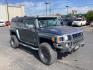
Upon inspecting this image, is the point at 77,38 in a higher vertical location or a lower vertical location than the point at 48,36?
lower

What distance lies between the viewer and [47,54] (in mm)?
7184

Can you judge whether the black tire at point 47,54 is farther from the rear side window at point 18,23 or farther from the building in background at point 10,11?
the building in background at point 10,11

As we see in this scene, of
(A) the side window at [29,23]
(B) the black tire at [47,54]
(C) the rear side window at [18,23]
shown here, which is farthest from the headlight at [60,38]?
(C) the rear side window at [18,23]

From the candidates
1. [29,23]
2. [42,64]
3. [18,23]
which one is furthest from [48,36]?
[18,23]

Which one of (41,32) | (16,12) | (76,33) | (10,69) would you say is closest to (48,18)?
(41,32)

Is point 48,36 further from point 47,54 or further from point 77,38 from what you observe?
point 77,38

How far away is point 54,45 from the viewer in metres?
6.78

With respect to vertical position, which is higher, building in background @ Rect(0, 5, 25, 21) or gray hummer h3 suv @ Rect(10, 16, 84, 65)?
building in background @ Rect(0, 5, 25, 21)

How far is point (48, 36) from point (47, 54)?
2.52 ft

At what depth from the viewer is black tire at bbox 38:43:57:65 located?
694 centimetres

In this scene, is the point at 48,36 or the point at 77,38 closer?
the point at 48,36

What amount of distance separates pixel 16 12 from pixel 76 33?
45.9 m

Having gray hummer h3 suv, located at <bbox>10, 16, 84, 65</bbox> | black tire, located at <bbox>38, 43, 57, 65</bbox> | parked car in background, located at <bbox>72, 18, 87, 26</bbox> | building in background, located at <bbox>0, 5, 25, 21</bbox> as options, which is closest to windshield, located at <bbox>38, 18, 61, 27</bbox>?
gray hummer h3 suv, located at <bbox>10, 16, 84, 65</bbox>

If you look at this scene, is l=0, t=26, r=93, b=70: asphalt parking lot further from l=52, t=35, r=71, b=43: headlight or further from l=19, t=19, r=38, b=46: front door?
l=52, t=35, r=71, b=43: headlight
